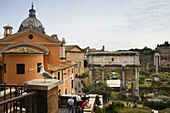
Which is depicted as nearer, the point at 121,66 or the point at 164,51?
the point at 121,66

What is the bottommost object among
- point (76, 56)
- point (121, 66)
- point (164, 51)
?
point (121, 66)

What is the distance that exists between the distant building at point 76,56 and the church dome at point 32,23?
14.3 metres

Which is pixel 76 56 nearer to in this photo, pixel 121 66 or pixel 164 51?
pixel 121 66

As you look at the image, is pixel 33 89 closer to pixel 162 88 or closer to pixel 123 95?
pixel 123 95

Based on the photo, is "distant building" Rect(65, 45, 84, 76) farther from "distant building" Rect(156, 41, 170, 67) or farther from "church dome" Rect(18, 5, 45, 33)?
"distant building" Rect(156, 41, 170, 67)

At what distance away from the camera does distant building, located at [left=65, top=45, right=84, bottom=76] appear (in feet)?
139

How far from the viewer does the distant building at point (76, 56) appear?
42.5m

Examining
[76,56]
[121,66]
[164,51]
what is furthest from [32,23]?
[164,51]

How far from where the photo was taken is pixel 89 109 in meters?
8.63

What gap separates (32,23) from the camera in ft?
89.7

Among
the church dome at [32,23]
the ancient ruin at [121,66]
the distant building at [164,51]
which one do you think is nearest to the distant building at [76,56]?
the church dome at [32,23]

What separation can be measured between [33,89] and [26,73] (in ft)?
28.1

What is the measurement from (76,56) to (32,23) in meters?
21.6

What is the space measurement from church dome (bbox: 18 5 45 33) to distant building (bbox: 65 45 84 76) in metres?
14.3
